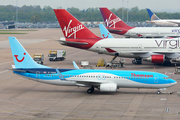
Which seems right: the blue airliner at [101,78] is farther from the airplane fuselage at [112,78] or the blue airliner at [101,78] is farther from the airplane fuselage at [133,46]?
the airplane fuselage at [133,46]

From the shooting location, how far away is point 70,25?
2398 inches

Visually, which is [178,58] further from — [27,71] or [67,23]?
[27,71]

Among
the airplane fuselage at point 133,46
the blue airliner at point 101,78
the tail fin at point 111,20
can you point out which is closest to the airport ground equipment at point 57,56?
the airplane fuselage at point 133,46

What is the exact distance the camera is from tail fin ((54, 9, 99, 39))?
6034 cm

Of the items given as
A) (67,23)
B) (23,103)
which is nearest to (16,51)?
(23,103)

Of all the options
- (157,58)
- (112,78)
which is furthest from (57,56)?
(112,78)

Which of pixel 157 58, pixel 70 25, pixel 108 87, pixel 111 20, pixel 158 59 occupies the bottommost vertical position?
pixel 108 87

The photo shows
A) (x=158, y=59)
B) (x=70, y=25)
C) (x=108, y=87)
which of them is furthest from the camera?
(x=70, y=25)

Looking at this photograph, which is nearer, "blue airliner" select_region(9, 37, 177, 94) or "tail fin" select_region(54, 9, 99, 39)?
"blue airliner" select_region(9, 37, 177, 94)

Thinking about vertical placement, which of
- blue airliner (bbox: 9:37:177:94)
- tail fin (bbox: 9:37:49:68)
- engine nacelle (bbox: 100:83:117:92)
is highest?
tail fin (bbox: 9:37:49:68)

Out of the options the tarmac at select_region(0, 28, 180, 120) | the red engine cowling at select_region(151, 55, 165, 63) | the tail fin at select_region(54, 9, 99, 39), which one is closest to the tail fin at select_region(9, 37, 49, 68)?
the tarmac at select_region(0, 28, 180, 120)

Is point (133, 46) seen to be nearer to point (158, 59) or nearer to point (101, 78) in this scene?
point (158, 59)

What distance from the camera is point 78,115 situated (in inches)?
1226

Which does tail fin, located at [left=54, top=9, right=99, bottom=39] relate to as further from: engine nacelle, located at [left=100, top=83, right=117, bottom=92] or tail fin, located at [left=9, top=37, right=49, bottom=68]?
engine nacelle, located at [left=100, top=83, right=117, bottom=92]
